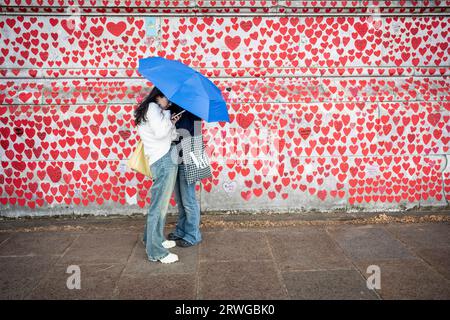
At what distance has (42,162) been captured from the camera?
5613 millimetres

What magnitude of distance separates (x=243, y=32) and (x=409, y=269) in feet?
13.2

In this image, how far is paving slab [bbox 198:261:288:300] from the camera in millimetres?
3520

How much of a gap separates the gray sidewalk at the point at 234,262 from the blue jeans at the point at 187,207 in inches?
7.2

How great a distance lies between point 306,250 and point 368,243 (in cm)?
89

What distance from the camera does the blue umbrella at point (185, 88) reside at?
11.6 ft

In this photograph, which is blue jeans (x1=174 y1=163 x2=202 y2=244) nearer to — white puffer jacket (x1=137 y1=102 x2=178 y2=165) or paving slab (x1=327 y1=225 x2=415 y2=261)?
white puffer jacket (x1=137 y1=102 x2=178 y2=165)

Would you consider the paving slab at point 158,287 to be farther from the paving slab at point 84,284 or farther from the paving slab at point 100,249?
the paving slab at point 100,249

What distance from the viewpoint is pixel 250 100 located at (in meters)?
5.67

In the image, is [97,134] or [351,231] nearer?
[351,231]

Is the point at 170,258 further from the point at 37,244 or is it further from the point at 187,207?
the point at 37,244

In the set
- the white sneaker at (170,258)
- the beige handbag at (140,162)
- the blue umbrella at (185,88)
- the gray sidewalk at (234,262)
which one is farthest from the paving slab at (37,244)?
the blue umbrella at (185,88)

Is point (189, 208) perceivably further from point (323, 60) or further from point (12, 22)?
point (12, 22)

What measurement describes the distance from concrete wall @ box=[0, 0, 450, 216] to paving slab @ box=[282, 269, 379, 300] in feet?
6.54
